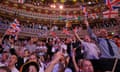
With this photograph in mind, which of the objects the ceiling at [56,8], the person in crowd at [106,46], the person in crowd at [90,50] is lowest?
the ceiling at [56,8]

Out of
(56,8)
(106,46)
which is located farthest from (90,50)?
(56,8)

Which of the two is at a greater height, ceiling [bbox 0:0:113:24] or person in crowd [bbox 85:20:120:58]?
person in crowd [bbox 85:20:120:58]

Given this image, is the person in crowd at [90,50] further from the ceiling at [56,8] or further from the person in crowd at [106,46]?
the ceiling at [56,8]

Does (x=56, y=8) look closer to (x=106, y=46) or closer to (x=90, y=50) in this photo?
(x=90, y=50)

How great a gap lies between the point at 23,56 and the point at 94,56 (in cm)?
223

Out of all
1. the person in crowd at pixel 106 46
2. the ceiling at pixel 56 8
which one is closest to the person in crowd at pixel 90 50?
the person in crowd at pixel 106 46

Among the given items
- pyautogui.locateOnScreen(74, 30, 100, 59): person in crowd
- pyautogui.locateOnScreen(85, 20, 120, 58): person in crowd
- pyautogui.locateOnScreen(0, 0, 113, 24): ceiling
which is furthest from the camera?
pyautogui.locateOnScreen(0, 0, 113, 24): ceiling

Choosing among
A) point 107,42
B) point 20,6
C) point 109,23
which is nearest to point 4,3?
point 20,6

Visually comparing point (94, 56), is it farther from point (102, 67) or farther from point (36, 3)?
point (36, 3)

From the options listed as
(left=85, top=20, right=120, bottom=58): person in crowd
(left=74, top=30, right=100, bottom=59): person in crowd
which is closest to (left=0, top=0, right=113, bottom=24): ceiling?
(left=74, top=30, right=100, bottom=59): person in crowd

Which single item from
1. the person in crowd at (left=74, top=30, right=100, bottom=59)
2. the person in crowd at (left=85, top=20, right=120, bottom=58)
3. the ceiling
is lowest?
the ceiling

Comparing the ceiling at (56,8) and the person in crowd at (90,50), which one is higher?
the person in crowd at (90,50)

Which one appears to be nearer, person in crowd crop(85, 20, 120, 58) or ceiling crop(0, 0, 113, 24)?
person in crowd crop(85, 20, 120, 58)

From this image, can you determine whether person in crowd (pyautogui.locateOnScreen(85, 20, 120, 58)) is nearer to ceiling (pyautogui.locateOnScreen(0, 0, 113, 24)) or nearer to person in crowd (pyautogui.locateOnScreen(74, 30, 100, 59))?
person in crowd (pyautogui.locateOnScreen(74, 30, 100, 59))
